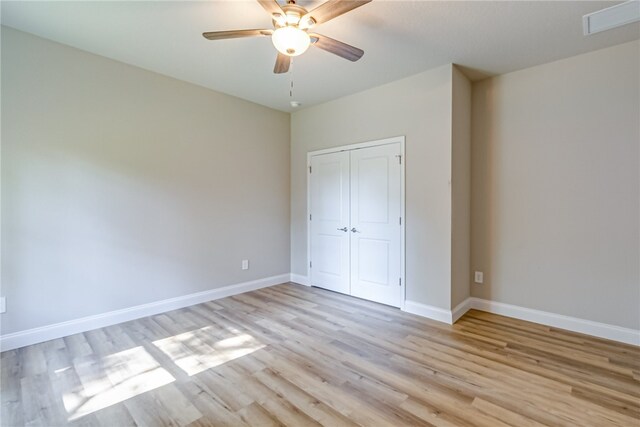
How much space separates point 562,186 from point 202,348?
383cm

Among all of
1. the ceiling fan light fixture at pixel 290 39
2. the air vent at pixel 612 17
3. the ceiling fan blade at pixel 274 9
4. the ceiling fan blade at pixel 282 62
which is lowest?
the ceiling fan light fixture at pixel 290 39

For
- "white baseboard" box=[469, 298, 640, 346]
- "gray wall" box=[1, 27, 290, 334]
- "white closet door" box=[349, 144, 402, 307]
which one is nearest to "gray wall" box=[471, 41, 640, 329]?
"white baseboard" box=[469, 298, 640, 346]

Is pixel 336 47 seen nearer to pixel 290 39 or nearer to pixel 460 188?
pixel 290 39

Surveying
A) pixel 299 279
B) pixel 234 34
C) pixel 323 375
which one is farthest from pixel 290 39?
pixel 299 279

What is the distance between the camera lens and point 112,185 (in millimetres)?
3057

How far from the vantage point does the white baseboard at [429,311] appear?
3137mm

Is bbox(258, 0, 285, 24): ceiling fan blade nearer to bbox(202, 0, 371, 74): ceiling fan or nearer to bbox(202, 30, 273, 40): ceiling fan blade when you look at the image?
bbox(202, 0, 371, 74): ceiling fan

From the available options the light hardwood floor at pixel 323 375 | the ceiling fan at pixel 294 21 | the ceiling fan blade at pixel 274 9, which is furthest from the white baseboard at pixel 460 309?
the ceiling fan blade at pixel 274 9

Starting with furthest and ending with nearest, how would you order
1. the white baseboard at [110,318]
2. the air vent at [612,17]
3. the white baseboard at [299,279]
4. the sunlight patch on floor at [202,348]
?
the white baseboard at [299,279]
the white baseboard at [110,318]
the sunlight patch on floor at [202,348]
the air vent at [612,17]

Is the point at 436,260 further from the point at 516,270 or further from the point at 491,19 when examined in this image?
the point at 491,19

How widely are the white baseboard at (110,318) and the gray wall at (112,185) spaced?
68 millimetres

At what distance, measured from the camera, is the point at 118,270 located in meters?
3.11

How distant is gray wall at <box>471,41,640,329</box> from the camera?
271cm

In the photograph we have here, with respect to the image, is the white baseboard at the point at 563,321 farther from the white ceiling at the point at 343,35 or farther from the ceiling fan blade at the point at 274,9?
the ceiling fan blade at the point at 274,9
